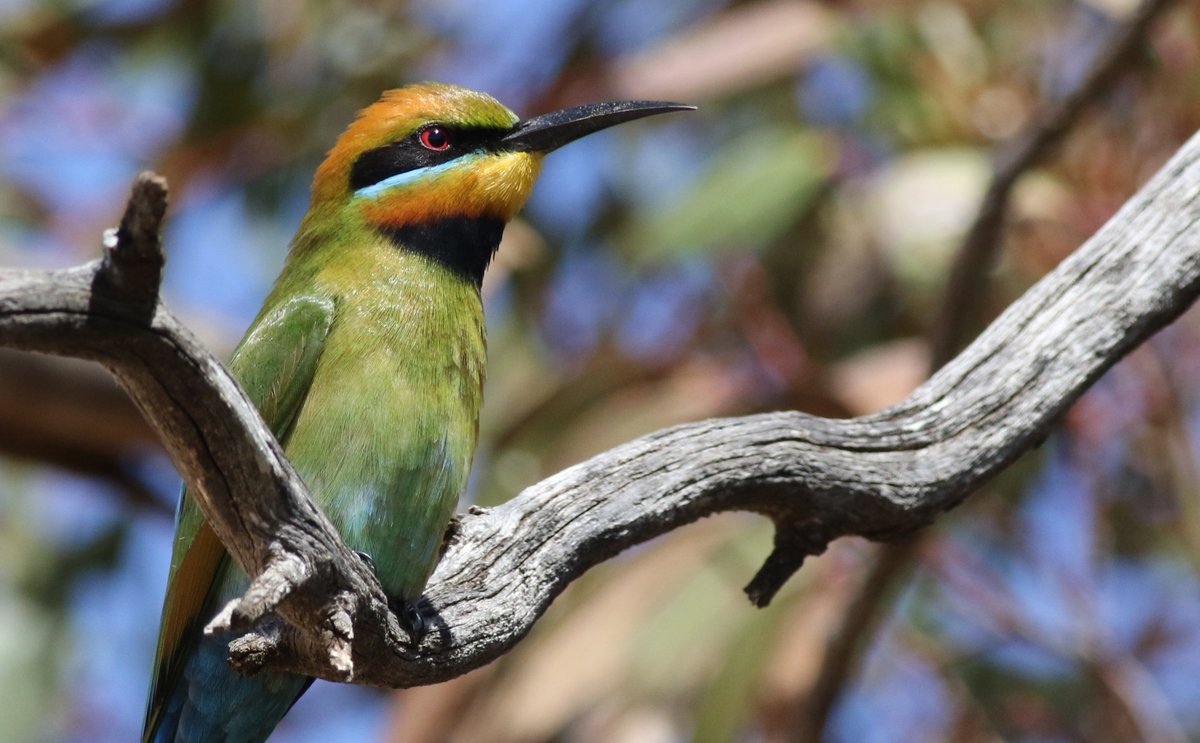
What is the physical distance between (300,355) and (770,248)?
5.59ft

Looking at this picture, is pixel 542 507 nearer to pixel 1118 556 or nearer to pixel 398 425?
pixel 398 425

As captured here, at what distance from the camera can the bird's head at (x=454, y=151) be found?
2.30 m

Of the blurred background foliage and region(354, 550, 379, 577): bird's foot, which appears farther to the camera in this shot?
the blurred background foliage

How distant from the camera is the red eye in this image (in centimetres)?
236

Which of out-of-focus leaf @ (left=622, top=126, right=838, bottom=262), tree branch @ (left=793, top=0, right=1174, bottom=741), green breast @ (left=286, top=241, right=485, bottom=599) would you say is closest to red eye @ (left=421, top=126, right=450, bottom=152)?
green breast @ (left=286, top=241, right=485, bottom=599)

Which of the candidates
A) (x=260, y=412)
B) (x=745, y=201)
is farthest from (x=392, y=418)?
(x=745, y=201)

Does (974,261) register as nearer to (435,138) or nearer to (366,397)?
(435,138)

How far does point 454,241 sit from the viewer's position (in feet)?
7.47

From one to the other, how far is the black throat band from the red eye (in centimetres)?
14

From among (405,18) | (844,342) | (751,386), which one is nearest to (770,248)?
(844,342)

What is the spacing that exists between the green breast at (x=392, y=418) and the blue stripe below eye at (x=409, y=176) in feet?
0.62

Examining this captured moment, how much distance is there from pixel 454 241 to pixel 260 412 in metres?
0.46

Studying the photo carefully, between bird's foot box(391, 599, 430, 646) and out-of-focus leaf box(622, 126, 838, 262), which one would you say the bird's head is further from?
bird's foot box(391, 599, 430, 646)

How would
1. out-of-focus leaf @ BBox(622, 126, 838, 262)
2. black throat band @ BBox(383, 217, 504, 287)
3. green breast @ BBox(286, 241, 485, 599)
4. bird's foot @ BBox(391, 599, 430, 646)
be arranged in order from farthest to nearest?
out-of-focus leaf @ BBox(622, 126, 838, 262) < black throat band @ BBox(383, 217, 504, 287) < green breast @ BBox(286, 241, 485, 599) < bird's foot @ BBox(391, 599, 430, 646)
